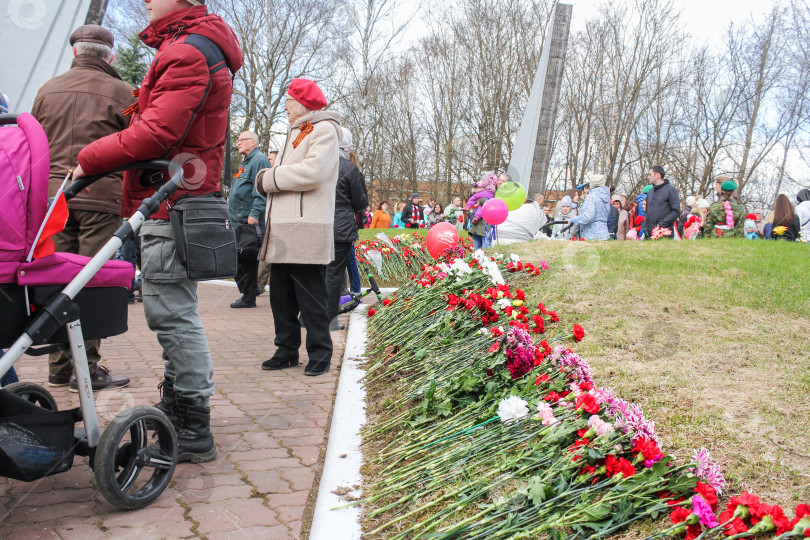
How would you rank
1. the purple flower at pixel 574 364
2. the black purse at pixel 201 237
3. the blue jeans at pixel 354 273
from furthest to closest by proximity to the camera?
the blue jeans at pixel 354 273 < the purple flower at pixel 574 364 < the black purse at pixel 201 237

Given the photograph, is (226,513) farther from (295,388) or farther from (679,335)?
(679,335)

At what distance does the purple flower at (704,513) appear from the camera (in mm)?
1825

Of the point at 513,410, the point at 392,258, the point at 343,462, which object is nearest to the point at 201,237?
the point at 343,462

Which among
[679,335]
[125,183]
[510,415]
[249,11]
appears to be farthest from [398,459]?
[249,11]

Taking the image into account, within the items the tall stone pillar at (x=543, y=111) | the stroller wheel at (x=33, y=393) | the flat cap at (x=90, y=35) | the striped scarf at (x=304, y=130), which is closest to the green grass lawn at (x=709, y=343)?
the striped scarf at (x=304, y=130)

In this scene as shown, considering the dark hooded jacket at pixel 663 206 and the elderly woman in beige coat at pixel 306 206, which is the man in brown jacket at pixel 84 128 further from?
the dark hooded jacket at pixel 663 206

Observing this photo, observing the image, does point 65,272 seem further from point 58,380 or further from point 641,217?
point 641,217

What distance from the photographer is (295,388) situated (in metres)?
4.27

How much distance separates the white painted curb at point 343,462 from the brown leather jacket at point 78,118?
2.04 meters

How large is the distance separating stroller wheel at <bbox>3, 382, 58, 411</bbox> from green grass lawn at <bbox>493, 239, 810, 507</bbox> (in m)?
2.81

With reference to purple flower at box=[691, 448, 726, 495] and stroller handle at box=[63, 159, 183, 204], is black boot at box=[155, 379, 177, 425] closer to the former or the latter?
stroller handle at box=[63, 159, 183, 204]

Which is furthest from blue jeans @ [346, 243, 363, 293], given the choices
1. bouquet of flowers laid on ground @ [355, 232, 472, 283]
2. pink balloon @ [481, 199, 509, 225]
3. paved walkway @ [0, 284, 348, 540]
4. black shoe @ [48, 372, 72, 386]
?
black shoe @ [48, 372, 72, 386]

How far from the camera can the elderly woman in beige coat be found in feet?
13.9

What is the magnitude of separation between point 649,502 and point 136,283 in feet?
24.5
